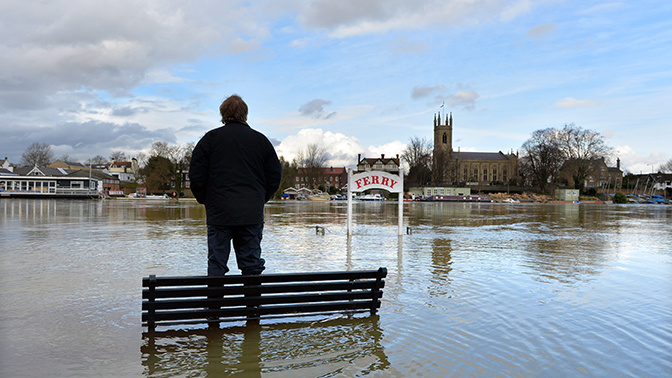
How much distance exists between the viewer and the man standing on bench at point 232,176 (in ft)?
15.9

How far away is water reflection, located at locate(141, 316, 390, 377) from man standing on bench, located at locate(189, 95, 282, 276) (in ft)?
2.55

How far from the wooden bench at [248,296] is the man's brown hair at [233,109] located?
166 centimetres

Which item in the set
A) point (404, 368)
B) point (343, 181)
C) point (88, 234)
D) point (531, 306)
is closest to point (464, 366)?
point (404, 368)

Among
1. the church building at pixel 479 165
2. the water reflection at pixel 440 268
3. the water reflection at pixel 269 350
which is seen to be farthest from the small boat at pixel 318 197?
the water reflection at pixel 269 350

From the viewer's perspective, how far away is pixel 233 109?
4969 millimetres

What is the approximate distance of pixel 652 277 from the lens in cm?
919

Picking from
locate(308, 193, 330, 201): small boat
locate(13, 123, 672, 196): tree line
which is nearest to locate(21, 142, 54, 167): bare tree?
locate(13, 123, 672, 196): tree line

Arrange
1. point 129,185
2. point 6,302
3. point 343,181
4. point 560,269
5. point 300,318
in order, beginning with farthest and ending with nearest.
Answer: point 343,181 → point 129,185 → point 560,269 → point 6,302 → point 300,318

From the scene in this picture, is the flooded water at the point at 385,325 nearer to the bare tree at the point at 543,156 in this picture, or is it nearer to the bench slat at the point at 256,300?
the bench slat at the point at 256,300

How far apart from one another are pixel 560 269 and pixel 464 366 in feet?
22.0

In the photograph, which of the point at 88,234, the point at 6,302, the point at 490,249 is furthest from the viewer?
the point at 88,234

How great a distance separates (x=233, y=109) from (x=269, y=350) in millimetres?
2472

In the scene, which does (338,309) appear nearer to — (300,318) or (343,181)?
(300,318)

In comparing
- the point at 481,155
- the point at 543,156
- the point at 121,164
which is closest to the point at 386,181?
the point at 543,156
